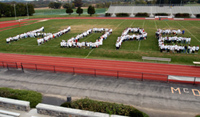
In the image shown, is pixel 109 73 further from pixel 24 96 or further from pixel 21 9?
pixel 21 9

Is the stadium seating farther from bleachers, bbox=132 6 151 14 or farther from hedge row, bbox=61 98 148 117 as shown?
hedge row, bbox=61 98 148 117

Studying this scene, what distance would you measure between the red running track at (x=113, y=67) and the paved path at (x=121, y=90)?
1496 mm

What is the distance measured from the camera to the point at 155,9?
71.1m

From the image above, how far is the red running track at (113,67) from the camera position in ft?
60.2

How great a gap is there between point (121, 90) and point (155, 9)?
6394 centimetres

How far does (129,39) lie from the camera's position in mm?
30922

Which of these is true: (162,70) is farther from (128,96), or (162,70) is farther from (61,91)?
(61,91)

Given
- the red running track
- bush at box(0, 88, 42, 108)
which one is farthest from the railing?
bush at box(0, 88, 42, 108)

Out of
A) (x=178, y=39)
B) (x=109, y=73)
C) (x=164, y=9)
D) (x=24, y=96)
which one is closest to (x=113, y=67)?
(x=109, y=73)

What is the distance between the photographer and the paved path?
41.3 ft

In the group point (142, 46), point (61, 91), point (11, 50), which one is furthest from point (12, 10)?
point (61, 91)

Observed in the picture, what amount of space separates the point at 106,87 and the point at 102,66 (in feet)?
17.7

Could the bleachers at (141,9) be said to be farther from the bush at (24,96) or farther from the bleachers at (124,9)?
the bush at (24,96)

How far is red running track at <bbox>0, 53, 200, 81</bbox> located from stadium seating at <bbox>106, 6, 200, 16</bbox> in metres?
52.1
